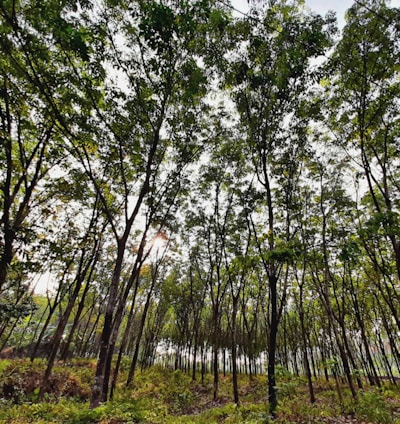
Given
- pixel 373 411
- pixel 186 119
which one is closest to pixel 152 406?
pixel 373 411

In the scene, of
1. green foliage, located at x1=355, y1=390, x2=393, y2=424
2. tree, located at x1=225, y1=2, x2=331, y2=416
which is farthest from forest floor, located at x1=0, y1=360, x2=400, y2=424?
tree, located at x1=225, y1=2, x2=331, y2=416

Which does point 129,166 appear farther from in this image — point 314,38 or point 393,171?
point 393,171

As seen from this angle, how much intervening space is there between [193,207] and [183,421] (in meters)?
11.2

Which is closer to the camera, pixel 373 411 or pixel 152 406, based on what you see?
pixel 373 411

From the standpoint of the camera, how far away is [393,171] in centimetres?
1159

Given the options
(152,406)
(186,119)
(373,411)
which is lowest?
(152,406)

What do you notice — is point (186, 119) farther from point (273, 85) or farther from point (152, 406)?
point (152, 406)

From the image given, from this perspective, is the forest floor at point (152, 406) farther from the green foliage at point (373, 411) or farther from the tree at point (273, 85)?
the tree at point (273, 85)

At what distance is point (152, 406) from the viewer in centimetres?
1194

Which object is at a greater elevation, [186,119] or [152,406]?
[186,119]

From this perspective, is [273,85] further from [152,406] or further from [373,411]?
[152,406]

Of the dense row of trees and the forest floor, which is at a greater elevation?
the dense row of trees

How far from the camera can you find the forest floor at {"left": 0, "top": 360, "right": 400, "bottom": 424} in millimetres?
8195

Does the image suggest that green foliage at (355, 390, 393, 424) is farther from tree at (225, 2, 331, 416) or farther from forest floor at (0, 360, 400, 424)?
tree at (225, 2, 331, 416)
